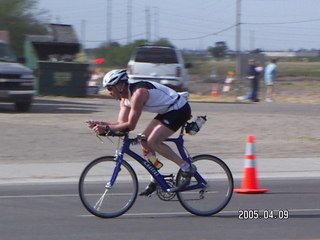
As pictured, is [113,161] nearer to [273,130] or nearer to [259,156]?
[259,156]

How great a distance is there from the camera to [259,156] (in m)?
14.2

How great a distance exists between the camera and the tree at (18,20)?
44281mm

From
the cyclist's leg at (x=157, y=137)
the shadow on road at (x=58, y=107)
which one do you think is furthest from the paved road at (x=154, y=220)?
the shadow on road at (x=58, y=107)

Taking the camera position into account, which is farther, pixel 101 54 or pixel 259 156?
pixel 101 54

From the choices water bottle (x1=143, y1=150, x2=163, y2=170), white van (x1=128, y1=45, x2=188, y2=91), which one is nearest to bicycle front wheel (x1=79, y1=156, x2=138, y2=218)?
water bottle (x1=143, y1=150, x2=163, y2=170)

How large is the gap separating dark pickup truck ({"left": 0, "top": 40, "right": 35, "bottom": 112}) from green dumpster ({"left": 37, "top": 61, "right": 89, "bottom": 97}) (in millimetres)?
4971

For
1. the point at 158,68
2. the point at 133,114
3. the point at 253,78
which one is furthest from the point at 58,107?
the point at 133,114

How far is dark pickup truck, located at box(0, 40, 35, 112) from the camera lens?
21156 mm

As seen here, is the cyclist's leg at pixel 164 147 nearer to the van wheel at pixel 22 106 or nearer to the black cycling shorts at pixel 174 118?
the black cycling shorts at pixel 174 118

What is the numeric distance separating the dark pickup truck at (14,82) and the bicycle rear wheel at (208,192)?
13.4 metres

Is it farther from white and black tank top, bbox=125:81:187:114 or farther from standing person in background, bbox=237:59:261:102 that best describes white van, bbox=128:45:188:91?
white and black tank top, bbox=125:81:187:114

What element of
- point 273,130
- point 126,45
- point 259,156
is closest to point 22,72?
point 273,130

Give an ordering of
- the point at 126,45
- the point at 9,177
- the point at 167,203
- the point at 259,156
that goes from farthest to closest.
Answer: the point at 126,45, the point at 259,156, the point at 9,177, the point at 167,203

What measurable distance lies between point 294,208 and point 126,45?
55117 mm
